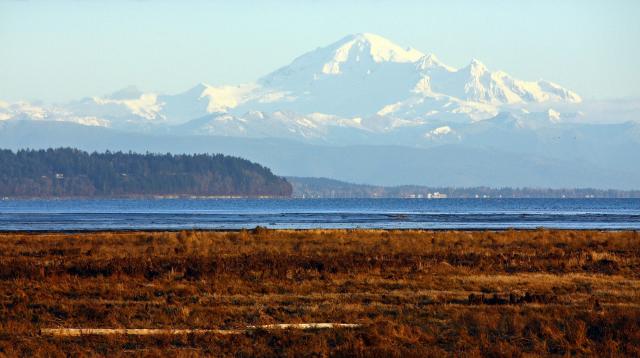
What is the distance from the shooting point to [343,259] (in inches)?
1901

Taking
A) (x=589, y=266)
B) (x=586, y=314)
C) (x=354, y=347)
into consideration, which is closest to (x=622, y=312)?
(x=586, y=314)

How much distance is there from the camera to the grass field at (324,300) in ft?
90.3

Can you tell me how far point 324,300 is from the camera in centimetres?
3481

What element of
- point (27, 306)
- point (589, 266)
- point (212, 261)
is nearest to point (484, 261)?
point (589, 266)

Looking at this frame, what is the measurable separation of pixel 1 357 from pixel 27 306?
25.0ft

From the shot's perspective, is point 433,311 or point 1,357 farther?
point 433,311

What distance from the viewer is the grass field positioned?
90.3ft

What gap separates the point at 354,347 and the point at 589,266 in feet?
71.3

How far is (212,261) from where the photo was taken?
4744 cm

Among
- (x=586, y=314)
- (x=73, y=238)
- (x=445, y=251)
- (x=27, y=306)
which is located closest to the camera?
(x=586, y=314)

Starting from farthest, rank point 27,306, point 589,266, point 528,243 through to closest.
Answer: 1. point 528,243
2. point 589,266
3. point 27,306

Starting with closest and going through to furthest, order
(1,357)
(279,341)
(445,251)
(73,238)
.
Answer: (1,357) → (279,341) → (445,251) → (73,238)

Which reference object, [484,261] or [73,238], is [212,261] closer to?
[484,261]

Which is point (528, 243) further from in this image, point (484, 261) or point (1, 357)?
point (1, 357)
